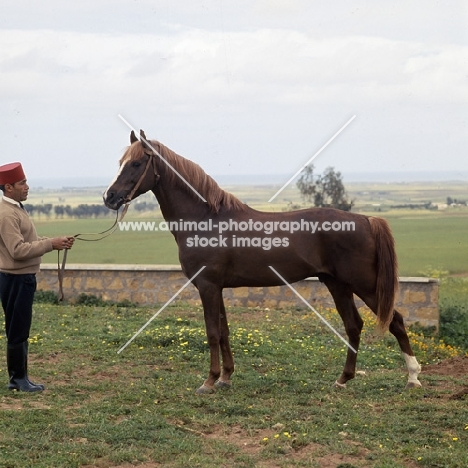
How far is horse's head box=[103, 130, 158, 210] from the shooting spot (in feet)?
22.5

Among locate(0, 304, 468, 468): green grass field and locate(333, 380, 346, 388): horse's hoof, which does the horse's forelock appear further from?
locate(333, 380, 346, 388): horse's hoof

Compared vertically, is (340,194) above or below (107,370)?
above

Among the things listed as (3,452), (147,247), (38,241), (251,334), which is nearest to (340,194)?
(147,247)

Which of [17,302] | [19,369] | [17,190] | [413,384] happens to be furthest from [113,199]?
[413,384]

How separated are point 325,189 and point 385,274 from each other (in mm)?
10621

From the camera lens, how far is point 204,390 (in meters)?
7.01

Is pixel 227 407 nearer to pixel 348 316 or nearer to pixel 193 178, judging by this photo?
pixel 348 316

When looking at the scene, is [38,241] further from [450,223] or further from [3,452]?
[450,223]

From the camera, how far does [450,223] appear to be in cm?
2464

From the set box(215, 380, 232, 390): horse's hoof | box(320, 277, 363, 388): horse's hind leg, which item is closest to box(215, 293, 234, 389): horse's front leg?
box(215, 380, 232, 390): horse's hoof

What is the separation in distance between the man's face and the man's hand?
484 mm

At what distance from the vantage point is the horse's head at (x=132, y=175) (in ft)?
22.5

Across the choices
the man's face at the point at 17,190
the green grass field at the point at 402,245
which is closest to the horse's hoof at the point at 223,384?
the man's face at the point at 17,190

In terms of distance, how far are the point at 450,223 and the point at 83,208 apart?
12360mm
